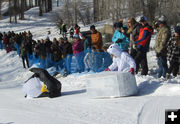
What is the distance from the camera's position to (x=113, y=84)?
8039mm

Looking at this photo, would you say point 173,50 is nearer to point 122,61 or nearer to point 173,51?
point 173,51

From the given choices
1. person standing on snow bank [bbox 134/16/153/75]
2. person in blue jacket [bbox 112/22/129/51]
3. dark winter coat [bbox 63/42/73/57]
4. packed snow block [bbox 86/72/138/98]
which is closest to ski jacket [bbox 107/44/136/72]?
packed snow block [bbox 86/72/138/98]

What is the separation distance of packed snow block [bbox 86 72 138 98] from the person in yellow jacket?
15.4 feet

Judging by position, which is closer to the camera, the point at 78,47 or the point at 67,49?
the point at 78,47

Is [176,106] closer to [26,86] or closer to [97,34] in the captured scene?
[26,86]

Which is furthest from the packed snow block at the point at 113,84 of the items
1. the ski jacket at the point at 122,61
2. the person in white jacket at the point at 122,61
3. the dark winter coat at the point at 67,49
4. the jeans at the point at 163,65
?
the dark winter coat at the point at 67,49

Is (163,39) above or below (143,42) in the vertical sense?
above

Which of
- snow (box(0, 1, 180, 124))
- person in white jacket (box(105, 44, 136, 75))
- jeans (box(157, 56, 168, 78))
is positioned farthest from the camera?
jeans (box(157, 56, 168, 78))

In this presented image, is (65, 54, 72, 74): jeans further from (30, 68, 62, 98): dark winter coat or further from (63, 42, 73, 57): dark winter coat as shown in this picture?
(30, 68, 62, 98): dark winter coat

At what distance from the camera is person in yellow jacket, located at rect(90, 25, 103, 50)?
12.8m

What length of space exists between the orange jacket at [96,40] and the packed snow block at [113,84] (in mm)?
4678

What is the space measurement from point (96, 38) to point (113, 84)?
5.01 meters

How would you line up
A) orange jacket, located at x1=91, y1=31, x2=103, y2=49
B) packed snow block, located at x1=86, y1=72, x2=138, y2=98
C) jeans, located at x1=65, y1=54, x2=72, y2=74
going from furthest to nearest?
jeans, located at x1=65, y1=54, x2=72, y2=74 → orange jacket, located at x1=91, y1=31, x2=103, y2=49 → packed snow block, located at x1=86, y1=72, x2=138, y2=98

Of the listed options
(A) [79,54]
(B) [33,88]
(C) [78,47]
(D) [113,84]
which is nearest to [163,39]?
(D) [113,84]
